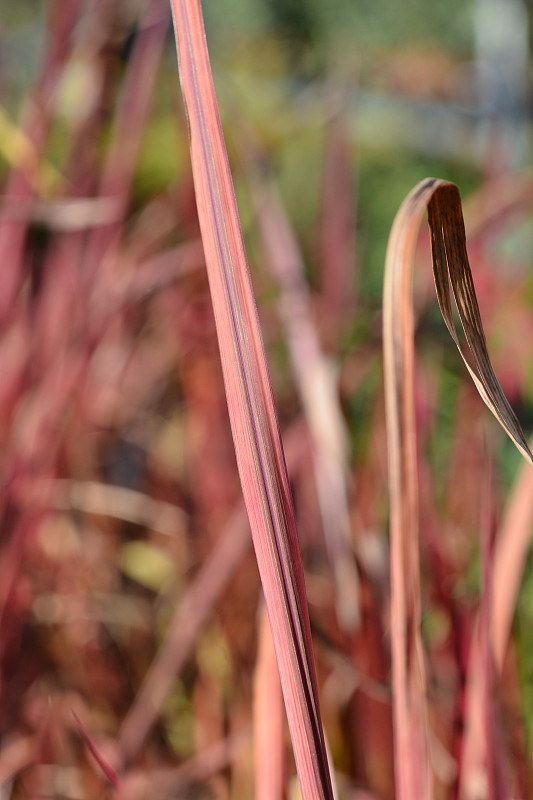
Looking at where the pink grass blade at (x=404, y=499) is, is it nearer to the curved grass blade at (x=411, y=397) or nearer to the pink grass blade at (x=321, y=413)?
the curved grass blade at (x=411, y=397)

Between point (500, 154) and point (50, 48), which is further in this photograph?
point (500, 154)

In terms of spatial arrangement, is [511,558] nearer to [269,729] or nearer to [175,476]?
[269,729]

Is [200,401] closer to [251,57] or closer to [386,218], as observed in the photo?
[386,218]

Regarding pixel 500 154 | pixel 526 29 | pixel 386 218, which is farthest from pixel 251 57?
pixel 500 154

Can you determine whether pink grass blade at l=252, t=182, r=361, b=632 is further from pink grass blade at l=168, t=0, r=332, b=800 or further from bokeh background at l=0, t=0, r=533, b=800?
pink grass blade at l=168, t=0, r=332, b=800

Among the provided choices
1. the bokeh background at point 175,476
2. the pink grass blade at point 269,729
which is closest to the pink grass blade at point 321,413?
the bokeh background at point 175,476

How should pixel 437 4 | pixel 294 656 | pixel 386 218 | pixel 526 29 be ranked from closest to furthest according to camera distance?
pixel 294 656 < pixel 386 218 < pixel 526 29 < pixel 437 4
